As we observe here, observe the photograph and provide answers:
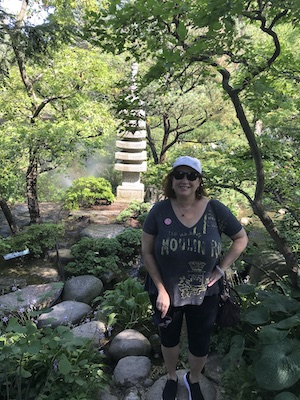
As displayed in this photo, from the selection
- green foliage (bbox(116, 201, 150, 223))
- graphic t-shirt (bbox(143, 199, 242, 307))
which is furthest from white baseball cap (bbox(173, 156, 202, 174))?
green foliage (bbox(116, 201, 150, 223))

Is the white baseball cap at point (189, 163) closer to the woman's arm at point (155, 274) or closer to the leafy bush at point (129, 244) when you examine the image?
the woman's arm at point (155, 274)

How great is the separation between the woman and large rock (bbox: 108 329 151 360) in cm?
92

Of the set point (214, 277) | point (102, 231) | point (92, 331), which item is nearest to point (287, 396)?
point (214, 277)

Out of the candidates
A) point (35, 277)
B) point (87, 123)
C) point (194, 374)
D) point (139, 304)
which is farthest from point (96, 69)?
point (194, 374)

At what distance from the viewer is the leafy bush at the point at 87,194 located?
8.14 m

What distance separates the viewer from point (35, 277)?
4730 millimetres

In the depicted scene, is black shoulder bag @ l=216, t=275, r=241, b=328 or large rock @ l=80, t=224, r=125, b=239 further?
large rock @ l=80, t=224, r=125, b=239

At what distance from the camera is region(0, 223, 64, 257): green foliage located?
16.5 ft

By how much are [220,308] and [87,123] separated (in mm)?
4222

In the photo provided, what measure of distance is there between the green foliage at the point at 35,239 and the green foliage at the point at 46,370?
287 centimetres

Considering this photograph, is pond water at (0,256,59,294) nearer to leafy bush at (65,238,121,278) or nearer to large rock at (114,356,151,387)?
leafy bush at (65,238,121,278)

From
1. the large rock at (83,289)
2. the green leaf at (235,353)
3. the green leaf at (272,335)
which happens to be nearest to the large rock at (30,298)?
the large rock at (83,289)

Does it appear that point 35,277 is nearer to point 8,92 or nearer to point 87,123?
point 87,123

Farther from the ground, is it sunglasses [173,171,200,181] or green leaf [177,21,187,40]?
green leaf [177,21,187,40]
